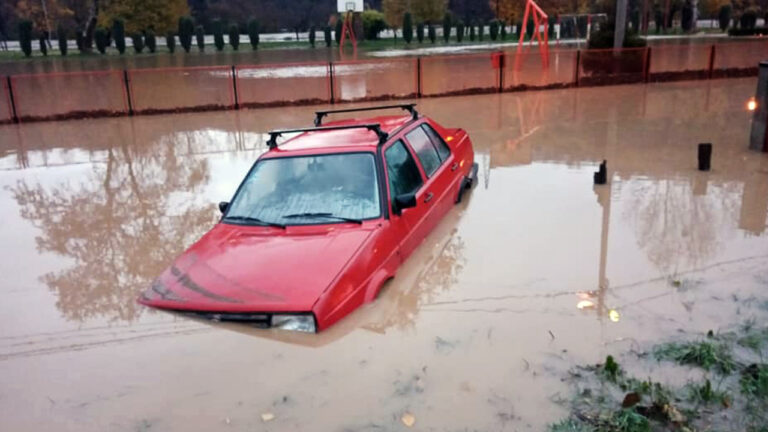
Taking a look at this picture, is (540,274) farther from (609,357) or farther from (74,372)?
(74,372)

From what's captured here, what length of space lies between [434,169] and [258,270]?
2.82 m

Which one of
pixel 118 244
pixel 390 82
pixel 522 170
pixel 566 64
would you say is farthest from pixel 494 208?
pixel 566 64

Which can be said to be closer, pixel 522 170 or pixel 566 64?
pixel 522 170

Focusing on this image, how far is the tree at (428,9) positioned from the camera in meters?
60.3

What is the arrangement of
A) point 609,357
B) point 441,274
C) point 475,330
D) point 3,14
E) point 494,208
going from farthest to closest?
point 3,14 < point 494,208 < point 441,274 < point 475,330 < point 609,357

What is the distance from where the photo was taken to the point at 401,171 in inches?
243

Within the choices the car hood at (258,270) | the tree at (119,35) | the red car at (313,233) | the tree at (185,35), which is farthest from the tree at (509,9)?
the car hood at (258,270)

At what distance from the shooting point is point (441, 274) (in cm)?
613

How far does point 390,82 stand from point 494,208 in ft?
52.5

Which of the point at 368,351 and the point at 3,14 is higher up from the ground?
the point at 3,14

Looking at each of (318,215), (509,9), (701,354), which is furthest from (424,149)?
(509,9)

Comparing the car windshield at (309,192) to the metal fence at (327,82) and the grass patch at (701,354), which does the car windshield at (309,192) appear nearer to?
the grass patch at (701,354)

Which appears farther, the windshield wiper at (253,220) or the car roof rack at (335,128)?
the car roof rack at (335,128)

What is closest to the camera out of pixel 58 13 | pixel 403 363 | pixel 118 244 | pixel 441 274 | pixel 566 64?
pixel 403 363
